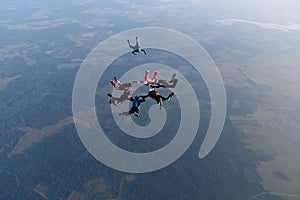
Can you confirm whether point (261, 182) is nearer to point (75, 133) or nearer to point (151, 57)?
point (75, 133)

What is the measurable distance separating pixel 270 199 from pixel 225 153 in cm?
2336

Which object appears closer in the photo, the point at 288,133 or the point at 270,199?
the point at 270,199

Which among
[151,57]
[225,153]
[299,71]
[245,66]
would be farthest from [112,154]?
[299,71]

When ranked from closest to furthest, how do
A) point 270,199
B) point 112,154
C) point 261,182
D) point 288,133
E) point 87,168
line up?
1. point 270,199
2. point 261,182
3. point 87,168
4. point 112,154
5. point 288,133

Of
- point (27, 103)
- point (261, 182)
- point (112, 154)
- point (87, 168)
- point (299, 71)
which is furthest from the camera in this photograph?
point (299, 71)

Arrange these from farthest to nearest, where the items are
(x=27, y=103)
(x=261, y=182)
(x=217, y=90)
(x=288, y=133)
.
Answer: (x=217, y=90)
(x=27, y=103)
(x=288, y=133)
(x=261, y=182)

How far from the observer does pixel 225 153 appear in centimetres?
9919

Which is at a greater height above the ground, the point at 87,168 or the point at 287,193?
the point at 287,193

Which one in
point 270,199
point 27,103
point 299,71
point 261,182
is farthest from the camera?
point 299,71

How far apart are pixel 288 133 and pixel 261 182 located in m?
35.0

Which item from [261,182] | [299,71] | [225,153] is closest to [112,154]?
[225,153]

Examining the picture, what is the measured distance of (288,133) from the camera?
10981 cm

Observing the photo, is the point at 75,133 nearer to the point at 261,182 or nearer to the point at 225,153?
the point at 225,153

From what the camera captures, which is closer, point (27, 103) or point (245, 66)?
point (27, 103)
